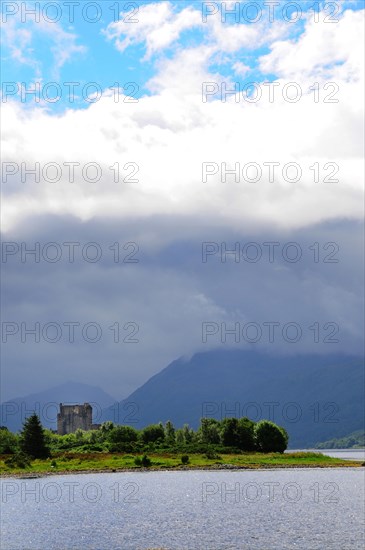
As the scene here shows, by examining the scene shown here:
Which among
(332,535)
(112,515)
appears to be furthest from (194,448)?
(332,535)

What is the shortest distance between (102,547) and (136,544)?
2400 millimetres

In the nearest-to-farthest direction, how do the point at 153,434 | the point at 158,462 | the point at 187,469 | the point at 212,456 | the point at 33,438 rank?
the point at 187,469, the point at 158,462, the point at 33,438, the point at 212,456, the point at 153,434

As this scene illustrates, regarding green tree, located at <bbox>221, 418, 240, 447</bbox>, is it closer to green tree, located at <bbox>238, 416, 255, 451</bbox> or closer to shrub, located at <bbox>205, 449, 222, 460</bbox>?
green tree, located at <bbox>238, 416, 255, 451</bbox>

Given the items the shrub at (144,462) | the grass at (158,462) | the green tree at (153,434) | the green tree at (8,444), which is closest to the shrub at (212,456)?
the grass at (158,462)

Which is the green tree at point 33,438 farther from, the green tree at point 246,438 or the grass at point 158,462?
the green tree at point 246,438

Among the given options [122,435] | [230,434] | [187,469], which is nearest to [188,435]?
[230,434]

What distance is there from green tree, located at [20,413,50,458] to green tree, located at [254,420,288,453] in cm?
5212

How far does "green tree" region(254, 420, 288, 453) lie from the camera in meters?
175

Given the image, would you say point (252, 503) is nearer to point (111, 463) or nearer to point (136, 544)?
point (136, 544)

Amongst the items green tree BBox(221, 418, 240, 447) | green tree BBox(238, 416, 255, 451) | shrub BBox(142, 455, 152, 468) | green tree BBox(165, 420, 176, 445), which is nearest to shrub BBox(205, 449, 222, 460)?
green tree BBox(221, 418, 240, 447)

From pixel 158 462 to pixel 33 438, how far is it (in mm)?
25540

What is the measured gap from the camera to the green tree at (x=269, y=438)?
17512 centimetres

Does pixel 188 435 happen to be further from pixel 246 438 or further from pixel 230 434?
pixel 246 438

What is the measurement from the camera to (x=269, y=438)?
175 m
